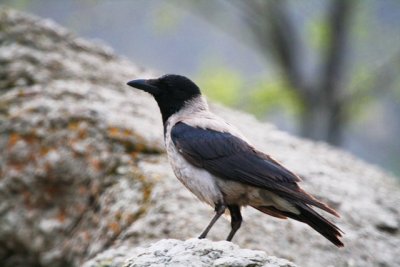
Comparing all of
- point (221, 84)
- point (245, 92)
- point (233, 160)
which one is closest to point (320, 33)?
point (245, 92)

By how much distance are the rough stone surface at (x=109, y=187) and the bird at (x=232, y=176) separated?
0.77m

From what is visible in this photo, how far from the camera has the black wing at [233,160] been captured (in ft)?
17.0

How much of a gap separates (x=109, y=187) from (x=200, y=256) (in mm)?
2581

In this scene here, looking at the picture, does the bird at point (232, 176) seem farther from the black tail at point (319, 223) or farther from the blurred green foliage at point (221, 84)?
the blurred green foliage at point (221, 84)

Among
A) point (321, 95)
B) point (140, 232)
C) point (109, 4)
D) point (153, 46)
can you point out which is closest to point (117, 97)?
point (140, 232)

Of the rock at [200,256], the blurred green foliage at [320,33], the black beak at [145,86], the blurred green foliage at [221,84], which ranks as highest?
the blurred green foliage at [320,33]

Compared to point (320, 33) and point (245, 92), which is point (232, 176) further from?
point (245, 92)

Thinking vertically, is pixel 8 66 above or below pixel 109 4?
below

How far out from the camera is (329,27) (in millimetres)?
17219

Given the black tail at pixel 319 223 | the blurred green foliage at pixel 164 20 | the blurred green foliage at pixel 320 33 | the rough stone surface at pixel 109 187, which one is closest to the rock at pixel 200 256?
the black tail at pixel 319 223

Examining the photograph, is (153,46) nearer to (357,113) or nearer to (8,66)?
(357,113)

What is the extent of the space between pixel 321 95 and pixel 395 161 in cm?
296

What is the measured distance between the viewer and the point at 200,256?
14.2 ft

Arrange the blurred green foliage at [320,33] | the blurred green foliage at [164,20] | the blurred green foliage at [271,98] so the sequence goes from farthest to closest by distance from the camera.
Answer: the blurred green foliage at [164,20] < the blurred green foliage at [271,98] < the blurred green foliage at [320,33]
